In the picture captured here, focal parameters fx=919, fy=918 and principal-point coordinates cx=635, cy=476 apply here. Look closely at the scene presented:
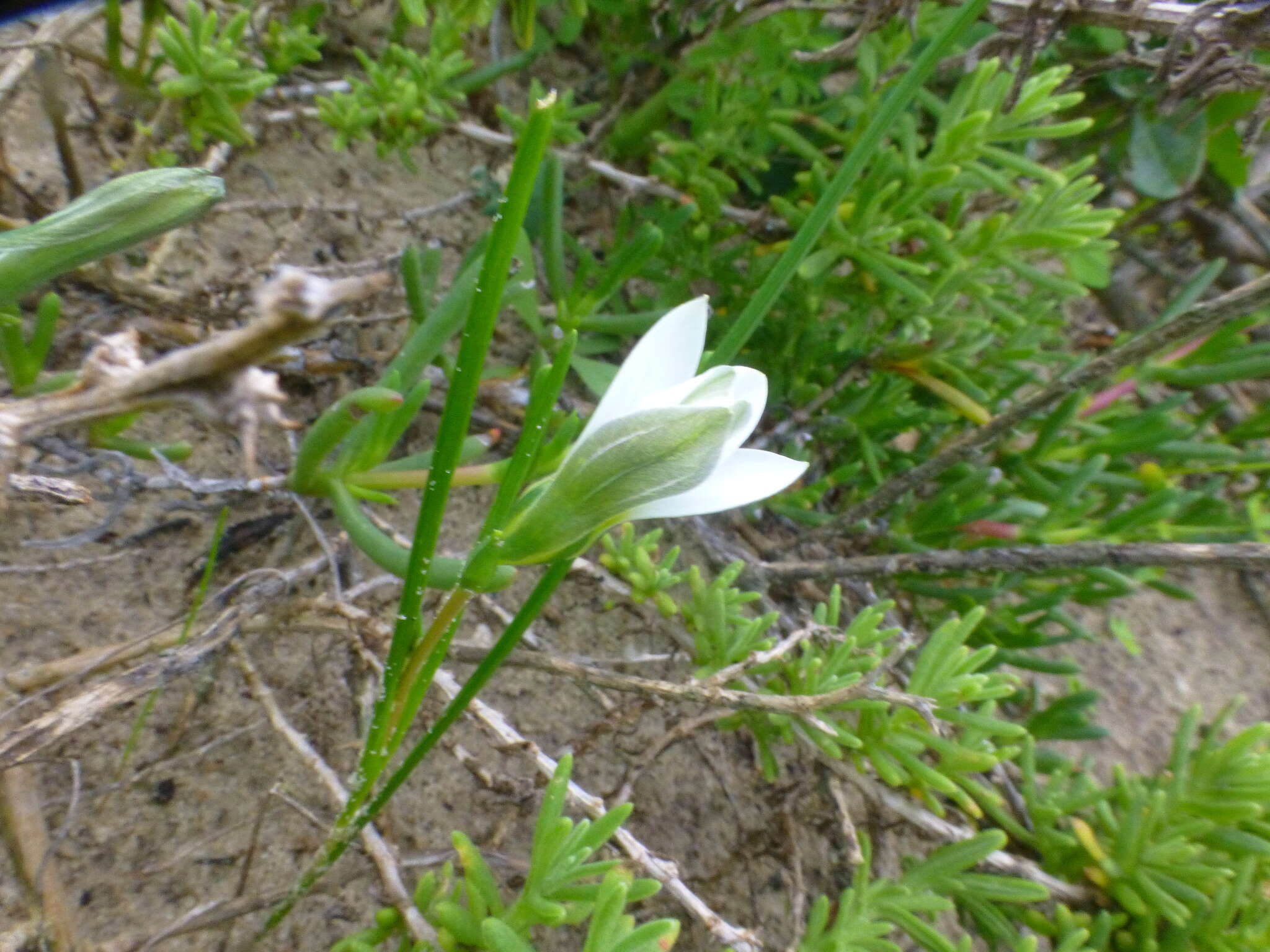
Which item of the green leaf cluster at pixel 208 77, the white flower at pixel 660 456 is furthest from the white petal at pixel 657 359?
the green leaf cluster at pixel 208 77

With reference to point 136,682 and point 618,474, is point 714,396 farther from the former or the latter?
point 136,682

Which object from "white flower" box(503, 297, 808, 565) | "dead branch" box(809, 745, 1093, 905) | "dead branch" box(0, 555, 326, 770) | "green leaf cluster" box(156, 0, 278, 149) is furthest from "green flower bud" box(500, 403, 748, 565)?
"green leaf cluster" box(156, 0, 278, 149)

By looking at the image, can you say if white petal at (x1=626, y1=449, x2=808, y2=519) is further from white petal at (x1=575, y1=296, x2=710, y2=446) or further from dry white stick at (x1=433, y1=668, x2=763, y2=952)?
dry white stick at (x1=433, y1=668, x2=763, y2=952)

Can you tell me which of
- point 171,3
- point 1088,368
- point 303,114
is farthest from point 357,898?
point 171,3

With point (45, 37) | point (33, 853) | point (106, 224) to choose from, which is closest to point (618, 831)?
point (33, 853)

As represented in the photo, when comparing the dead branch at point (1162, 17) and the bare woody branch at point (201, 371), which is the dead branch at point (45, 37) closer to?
the bare woody branch at point (201, 371)
